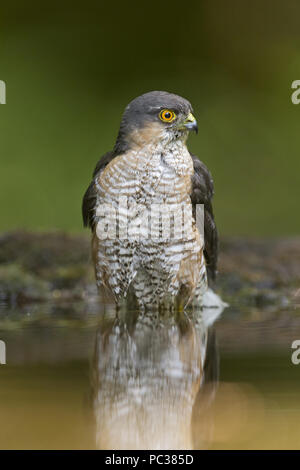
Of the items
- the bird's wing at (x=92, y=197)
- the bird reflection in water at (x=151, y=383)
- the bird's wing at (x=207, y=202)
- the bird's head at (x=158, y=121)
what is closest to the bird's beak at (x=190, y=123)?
the bird's head at (x=158, y=121)

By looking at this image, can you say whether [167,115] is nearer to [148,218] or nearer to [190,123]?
[190,123]

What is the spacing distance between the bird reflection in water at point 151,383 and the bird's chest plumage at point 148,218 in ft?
1.88

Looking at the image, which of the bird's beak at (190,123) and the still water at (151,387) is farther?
the bird's beak at (190,123)

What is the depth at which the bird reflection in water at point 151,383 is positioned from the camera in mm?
1289

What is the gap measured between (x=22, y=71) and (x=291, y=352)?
6.35 m

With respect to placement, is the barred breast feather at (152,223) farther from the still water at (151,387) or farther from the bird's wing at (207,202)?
the still water at (151,387)

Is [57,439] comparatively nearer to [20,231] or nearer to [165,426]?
[165,426]

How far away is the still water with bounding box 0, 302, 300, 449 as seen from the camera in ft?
4.14

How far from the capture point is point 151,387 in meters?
1.67

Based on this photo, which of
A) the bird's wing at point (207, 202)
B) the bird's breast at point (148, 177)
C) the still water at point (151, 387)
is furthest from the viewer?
the bird's wing at point (207, 202)

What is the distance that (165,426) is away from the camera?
1336mm

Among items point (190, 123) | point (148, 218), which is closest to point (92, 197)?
point (148, 218)

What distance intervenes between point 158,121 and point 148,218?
1.57 ft

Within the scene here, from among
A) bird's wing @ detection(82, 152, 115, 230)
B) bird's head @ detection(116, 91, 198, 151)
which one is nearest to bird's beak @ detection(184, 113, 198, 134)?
bird's head @ detection(116, 91, 198, 151)
